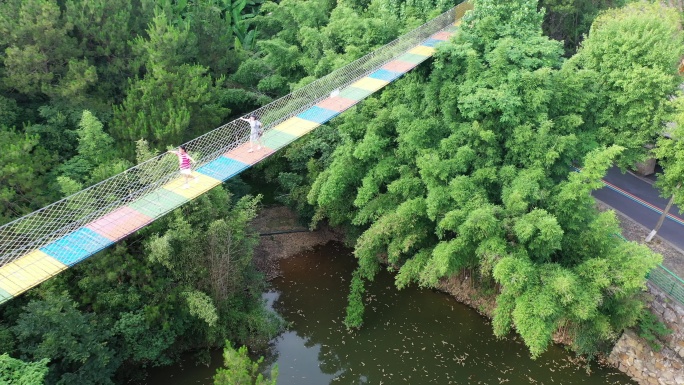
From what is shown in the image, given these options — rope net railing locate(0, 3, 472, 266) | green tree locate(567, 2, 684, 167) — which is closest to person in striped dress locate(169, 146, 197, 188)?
rope net railing locate(0, 3, 472, 266)

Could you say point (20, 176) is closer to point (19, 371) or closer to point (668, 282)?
point (19, 371)

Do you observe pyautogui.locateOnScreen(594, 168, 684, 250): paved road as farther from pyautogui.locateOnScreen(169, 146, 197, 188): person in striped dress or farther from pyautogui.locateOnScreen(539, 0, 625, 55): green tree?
pyautogui.locateOnScreen(169, 146, 197, 188): person in striped dress

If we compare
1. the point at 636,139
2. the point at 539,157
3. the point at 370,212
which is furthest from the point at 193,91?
the point at 636,139

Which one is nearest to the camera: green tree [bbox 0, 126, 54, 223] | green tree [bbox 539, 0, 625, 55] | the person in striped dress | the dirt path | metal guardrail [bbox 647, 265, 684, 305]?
the person in striped dress

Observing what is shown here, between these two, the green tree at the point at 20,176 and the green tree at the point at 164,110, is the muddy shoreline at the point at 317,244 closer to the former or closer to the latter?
the green tree at the point at 164,110

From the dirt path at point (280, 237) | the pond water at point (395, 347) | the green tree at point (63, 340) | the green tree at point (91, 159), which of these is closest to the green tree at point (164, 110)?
the green tree at point (91, 159)

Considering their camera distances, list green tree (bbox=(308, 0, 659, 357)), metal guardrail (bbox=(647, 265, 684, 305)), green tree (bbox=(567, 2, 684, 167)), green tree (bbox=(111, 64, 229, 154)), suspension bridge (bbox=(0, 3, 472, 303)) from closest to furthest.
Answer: suspension bridge (bbox=(0, 3, 472, 303)) < green tree (bbox=(308, 0, 659, 357)) < metal guardrail (bbox=(647, 265, 684, 305)) < green tree (bbox=(567, 2, 684, 167)) < green tree (bbox=(111, 64, 229, 154))
